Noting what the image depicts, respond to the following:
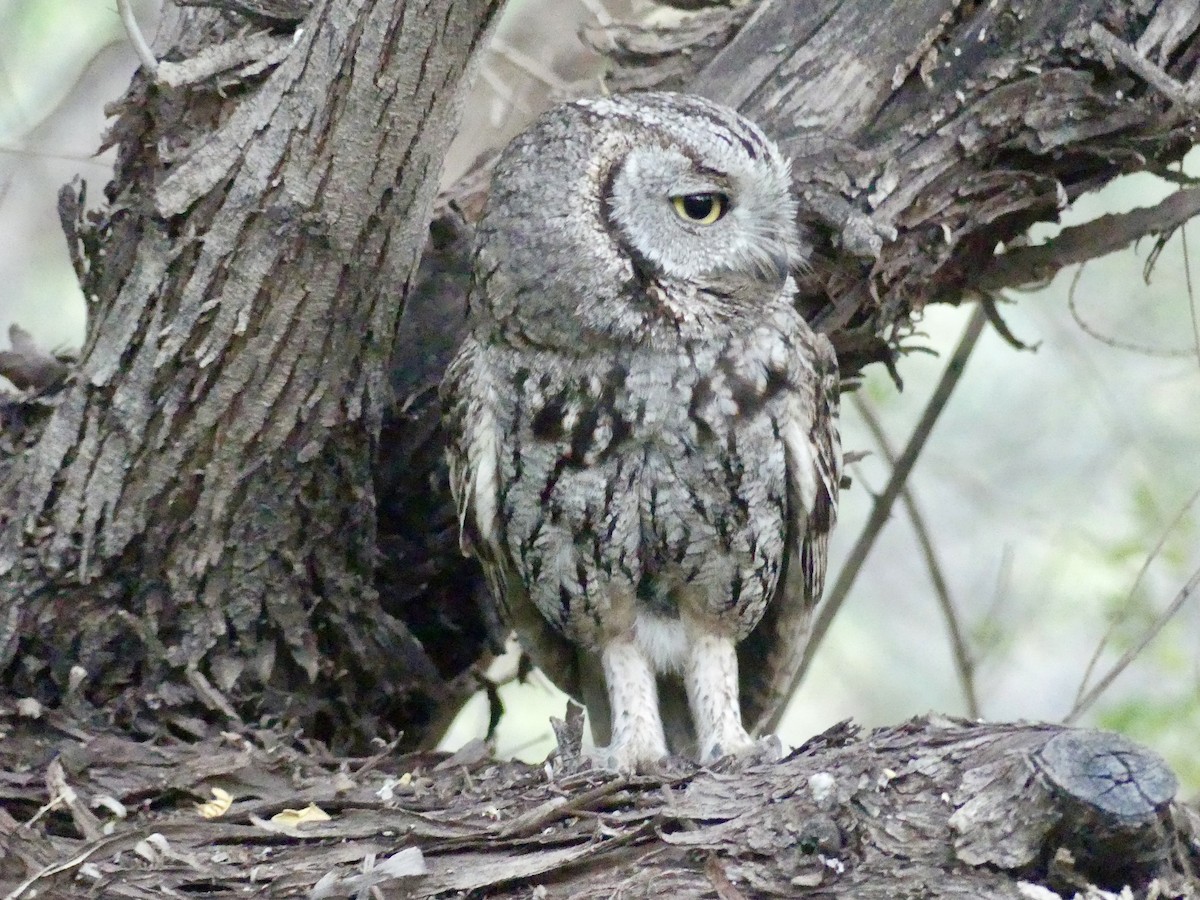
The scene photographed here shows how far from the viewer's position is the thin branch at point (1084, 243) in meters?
2.82

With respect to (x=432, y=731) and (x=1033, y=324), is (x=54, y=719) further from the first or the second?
(x=1033, y=324)

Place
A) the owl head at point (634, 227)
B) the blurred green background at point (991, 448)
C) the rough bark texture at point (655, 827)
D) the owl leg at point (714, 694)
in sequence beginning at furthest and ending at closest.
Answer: the blurred green background at point (991, 448)
the owl leg at point (714, 694)
the owl head at point (634, 227)
the rough bark texture at point (655, 827)

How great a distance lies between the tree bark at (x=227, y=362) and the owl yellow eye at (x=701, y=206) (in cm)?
43

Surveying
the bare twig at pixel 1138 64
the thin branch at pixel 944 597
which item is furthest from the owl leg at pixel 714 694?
the bare twig at pixel 1138 64

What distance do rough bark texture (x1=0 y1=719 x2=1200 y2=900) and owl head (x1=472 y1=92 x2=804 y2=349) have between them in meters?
0.77

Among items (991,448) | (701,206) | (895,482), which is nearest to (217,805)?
(701,206)

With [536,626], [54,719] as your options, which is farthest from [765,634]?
[54,719]

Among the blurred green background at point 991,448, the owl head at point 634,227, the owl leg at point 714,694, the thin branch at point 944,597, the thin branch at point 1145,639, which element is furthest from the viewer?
the blurred green background at point 991,448

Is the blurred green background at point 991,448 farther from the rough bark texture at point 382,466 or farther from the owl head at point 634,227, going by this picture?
the owl head at point 634,227

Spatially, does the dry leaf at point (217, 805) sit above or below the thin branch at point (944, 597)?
below

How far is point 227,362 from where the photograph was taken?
2244 mm

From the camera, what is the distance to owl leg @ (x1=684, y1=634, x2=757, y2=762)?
2531 millimetres

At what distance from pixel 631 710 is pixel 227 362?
99 centimetres

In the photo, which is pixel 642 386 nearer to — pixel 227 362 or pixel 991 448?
pixel 227 362
